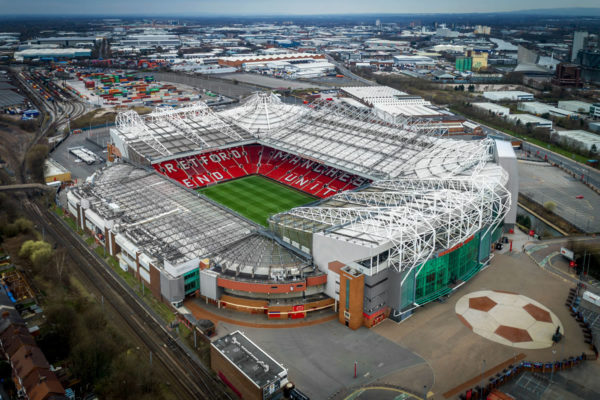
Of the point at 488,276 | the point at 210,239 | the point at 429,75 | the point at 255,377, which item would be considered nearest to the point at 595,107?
the point at 429,75

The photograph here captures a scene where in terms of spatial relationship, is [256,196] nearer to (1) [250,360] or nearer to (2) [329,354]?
(2) [329,354]

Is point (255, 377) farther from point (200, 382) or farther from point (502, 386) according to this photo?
point (502, 386)

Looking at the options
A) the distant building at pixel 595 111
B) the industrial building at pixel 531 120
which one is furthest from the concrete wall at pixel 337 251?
the distant building at pixel 595 111

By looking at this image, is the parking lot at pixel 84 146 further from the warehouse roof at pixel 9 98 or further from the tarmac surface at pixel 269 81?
the tarmac surface at pixel 269 81

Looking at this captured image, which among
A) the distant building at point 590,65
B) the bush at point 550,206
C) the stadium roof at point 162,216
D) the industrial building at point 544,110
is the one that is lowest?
the bush at point 550,206

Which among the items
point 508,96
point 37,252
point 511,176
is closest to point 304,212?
point 511,176

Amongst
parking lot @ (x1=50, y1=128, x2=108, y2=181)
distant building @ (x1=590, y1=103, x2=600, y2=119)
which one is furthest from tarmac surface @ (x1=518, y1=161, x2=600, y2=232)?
parking lot @ (x1=50, y1=128, x2=108, y2=181)
